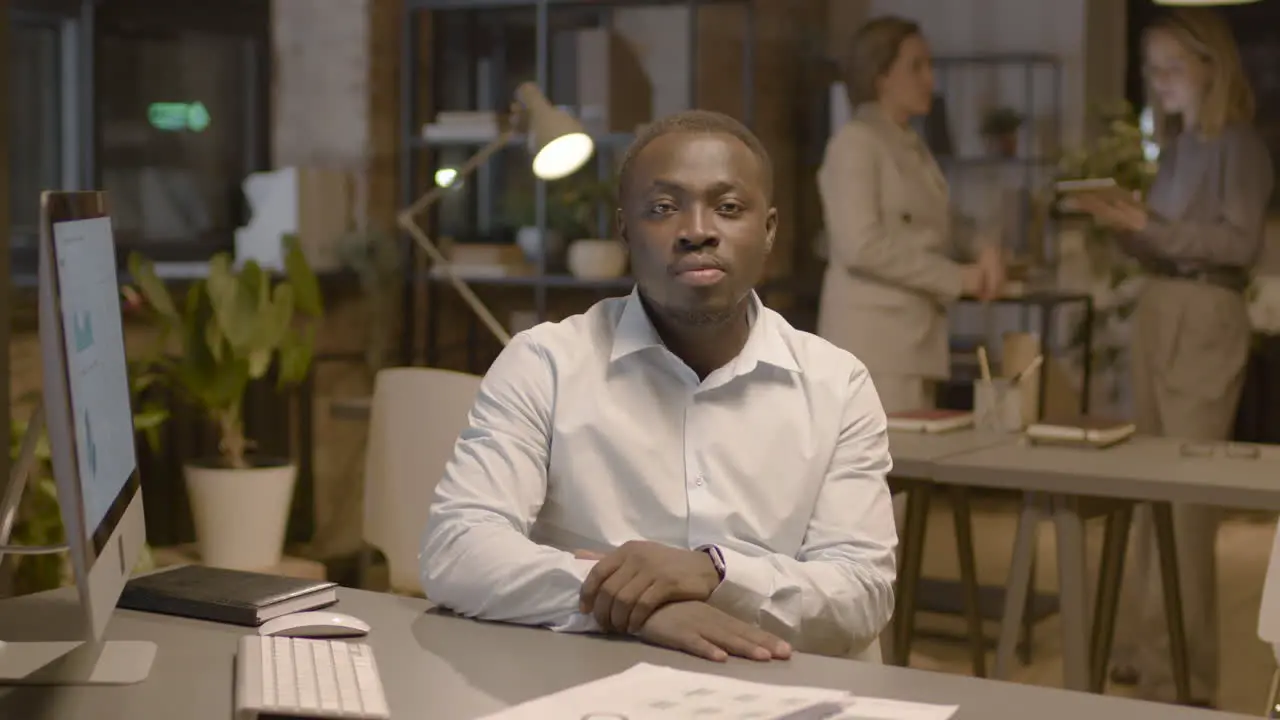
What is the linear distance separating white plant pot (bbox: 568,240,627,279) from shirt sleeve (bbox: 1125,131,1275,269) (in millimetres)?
1929

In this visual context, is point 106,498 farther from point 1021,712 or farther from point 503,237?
point 503,237

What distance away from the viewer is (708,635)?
1.57m

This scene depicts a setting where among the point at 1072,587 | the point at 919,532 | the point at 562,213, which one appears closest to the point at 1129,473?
the point at 1072,587

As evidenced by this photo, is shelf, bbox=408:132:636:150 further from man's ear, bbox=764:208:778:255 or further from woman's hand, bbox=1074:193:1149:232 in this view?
man's ear, bbox=764:208:778:255

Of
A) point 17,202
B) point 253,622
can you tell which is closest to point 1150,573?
point 253,622

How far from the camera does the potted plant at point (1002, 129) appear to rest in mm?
6902

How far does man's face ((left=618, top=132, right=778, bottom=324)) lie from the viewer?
184 cm

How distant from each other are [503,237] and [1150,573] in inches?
103

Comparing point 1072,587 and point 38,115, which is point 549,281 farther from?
point 1072,587

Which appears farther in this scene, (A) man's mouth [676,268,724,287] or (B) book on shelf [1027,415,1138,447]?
(B) book on shelf [1027,415,1138,447]

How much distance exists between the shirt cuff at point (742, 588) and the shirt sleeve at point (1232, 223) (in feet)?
7.89

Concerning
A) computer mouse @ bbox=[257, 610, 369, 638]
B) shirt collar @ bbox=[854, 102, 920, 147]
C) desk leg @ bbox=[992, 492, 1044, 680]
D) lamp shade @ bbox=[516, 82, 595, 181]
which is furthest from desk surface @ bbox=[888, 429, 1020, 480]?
computer mouse @ bbox=[257, 610, 369, 638]

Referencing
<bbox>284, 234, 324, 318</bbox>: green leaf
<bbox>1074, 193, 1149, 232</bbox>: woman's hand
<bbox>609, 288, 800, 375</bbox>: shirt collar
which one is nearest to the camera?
<bbox>609, 288, 800, 375</bbox>: shirt collar

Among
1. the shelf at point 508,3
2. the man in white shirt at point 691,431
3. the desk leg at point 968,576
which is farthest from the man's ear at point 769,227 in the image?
the shelf at point 508,3
